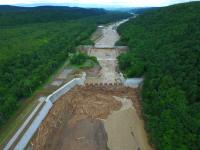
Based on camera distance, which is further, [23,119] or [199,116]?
[23,119]

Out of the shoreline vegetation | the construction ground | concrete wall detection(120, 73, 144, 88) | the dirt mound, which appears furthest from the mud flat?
the shoreline vegetation

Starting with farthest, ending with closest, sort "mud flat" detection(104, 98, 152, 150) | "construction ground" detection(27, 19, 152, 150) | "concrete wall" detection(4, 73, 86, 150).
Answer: "construction ground" detection(27, 19, 152, 150), "mud flat" detection(104, 98, 152, 150), "concrete wall" detection(4, 73, 86, 150)

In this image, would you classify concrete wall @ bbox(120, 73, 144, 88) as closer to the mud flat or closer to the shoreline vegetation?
the mud flat

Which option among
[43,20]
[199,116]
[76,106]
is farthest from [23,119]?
[43,20]

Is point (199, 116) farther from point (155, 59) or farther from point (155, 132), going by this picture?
point (155, 59)

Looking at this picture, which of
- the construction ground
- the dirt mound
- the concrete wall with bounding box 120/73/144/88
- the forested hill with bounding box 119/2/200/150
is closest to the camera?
the forested hill with bounding box 119/2/200/150

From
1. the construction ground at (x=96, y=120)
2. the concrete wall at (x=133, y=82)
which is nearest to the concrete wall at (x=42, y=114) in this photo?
the construction ground at (x=96, y=120)
